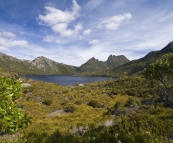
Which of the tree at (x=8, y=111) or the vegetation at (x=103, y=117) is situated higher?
the tree at (x=8, y=111)

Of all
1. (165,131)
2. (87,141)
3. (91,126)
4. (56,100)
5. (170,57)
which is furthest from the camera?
(56,100)

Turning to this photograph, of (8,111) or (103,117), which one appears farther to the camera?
(103,117)

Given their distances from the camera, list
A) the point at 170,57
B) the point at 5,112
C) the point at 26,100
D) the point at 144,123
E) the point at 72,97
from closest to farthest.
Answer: the point at 5,112, the point at 144,123, the point at 170,57, the point at 26,100, the point at 72,97

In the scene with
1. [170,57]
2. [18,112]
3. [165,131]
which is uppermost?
[170,57]

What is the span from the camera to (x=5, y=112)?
3742 millimetres

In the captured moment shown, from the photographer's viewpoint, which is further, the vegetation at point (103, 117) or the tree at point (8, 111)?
the vegetation at point (103, 117)

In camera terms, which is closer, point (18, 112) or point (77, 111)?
point (18, 112)

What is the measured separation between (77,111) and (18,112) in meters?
24.6

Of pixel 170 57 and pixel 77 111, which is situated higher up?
pixel 170 57

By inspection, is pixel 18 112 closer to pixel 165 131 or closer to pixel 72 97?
Answer: pixel 165 131

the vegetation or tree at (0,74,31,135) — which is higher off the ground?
tree at (0,74,31,135)

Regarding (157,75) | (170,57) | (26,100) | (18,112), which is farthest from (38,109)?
(18,112)

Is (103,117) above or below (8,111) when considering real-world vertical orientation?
below

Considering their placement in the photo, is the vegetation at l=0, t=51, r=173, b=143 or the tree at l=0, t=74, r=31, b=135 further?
the vegetation at l=0, t=51, r=173, b=143
